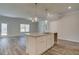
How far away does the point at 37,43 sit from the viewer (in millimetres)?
2086

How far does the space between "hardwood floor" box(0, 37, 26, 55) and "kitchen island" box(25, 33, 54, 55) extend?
110 mm

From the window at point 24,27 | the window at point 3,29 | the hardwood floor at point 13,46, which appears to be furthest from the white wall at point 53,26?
the window at point 3,29

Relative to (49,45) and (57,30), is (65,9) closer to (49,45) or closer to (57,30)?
(57,30)

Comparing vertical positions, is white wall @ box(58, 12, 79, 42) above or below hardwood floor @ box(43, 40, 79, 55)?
above

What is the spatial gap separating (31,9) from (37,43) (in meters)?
0.77

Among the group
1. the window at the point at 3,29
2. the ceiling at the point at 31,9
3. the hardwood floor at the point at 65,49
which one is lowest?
the hardwood floor at the point at 65,49

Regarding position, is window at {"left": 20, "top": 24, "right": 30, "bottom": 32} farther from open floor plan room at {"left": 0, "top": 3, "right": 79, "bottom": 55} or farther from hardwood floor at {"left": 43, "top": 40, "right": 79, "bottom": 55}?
hardwood floor at {"left": 43, "top": 40, "right": 79, "bottom": 55}

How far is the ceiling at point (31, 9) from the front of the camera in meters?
1.97

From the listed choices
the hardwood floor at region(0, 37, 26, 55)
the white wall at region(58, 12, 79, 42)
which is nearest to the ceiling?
the white wall at region(58, 12, 79, 42)

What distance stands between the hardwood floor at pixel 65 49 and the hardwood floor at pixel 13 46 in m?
0.55

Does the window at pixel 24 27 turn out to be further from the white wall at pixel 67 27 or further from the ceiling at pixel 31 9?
the white wall at pixel 67 27

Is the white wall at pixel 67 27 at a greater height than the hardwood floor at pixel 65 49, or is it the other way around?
the white wall at pixel 67 27

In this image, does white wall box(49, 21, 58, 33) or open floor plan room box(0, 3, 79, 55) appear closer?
open floor plan room box(0, 3, 79, 55)

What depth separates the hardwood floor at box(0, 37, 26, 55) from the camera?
1969 mm
